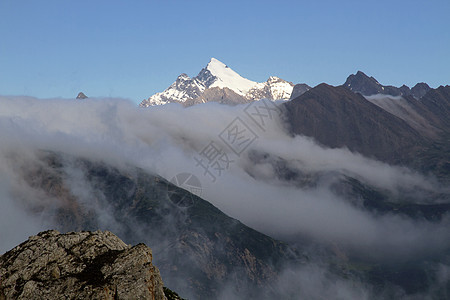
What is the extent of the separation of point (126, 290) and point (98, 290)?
15.1ft

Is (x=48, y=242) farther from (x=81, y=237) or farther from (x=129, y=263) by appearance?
(x=129, y=263)

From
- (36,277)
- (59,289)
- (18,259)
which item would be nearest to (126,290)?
(59,289)

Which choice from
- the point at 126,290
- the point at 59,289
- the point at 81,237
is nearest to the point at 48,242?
the point at 81,237

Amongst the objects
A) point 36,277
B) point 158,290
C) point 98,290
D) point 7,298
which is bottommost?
point 7,298

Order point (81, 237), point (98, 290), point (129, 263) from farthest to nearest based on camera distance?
1. point (81, 237)
2. point (129, 263)
3. point (98, 290)

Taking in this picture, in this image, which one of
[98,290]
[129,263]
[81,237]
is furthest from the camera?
[81,237]

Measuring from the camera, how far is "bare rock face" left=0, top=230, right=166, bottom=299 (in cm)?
7731

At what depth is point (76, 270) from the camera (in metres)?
81.7

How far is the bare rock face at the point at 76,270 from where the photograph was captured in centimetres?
7731

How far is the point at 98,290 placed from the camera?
76.6 metres

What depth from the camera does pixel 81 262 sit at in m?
83.4

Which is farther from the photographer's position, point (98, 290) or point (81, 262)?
point (81, 262)

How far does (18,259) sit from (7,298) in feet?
24.7

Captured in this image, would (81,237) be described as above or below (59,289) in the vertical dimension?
above
